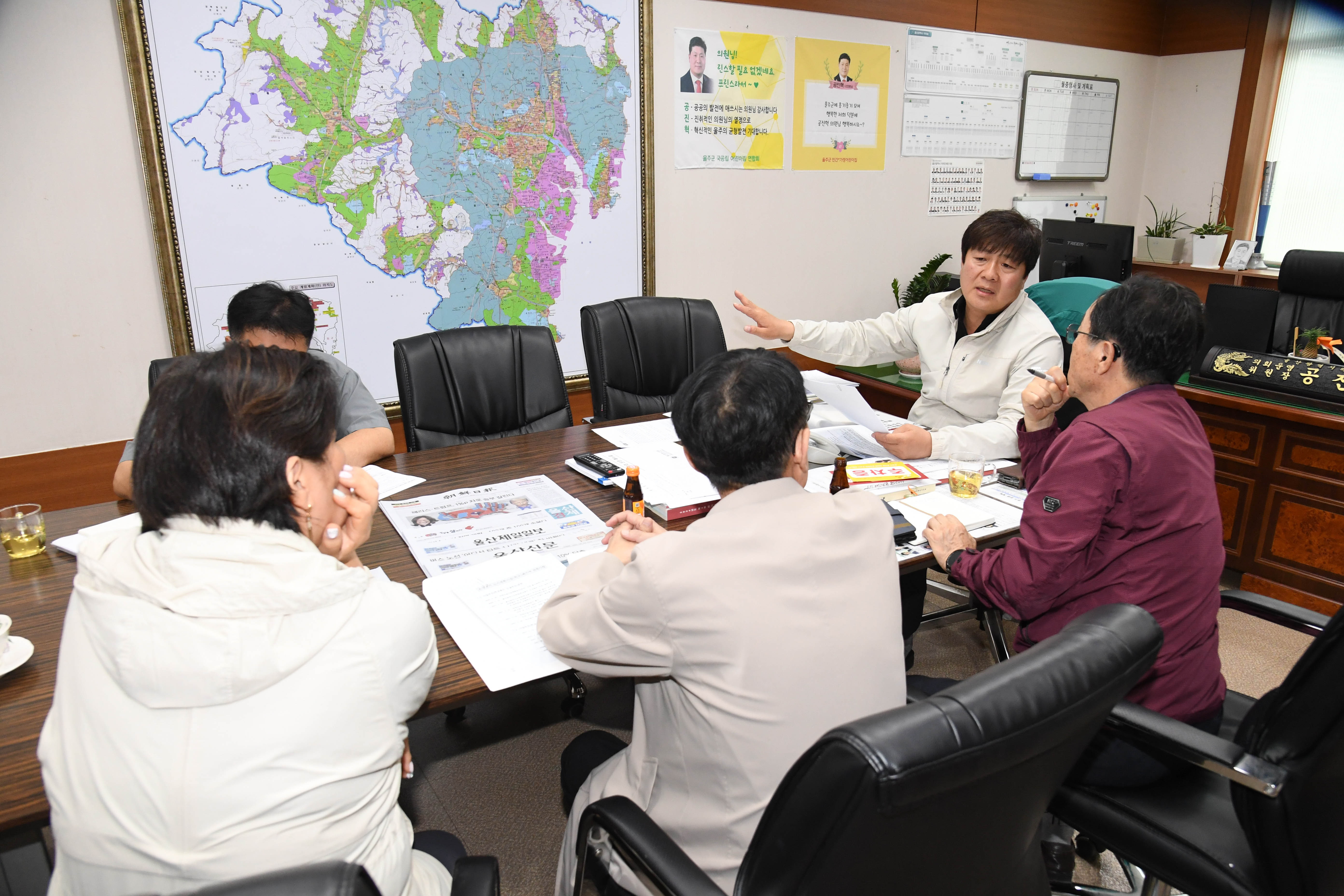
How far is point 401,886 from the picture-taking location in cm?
104

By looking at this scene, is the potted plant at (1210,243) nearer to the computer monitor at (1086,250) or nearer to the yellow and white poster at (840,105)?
the computer monitor at (1086,250)

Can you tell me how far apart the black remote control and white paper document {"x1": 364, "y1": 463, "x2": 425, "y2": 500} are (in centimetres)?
41

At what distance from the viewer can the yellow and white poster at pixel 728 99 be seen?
3.68 m

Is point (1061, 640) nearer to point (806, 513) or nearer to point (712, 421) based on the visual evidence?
point (806, 513)

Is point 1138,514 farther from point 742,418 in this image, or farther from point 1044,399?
point 742,418

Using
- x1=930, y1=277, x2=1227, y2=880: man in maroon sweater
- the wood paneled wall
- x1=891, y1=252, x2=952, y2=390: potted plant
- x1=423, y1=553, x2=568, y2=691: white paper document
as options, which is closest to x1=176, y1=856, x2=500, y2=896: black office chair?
x1=423, y1=553, x2=568, y2=691: white paper document

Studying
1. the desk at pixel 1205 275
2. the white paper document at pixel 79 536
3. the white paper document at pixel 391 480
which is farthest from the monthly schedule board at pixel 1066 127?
the white paper document at pixel 79 536

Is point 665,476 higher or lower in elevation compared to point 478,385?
lower

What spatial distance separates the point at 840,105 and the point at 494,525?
3148 mm

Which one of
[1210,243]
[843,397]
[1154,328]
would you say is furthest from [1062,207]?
[1154,328]

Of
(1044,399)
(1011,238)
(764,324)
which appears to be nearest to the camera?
(1044,399)

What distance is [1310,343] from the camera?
3197 mm

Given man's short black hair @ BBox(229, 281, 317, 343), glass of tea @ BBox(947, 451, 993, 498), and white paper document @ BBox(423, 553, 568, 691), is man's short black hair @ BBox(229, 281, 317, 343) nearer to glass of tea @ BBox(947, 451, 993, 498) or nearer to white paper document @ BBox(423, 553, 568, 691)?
white paper document @ BBox(423, 553, 568, 691)

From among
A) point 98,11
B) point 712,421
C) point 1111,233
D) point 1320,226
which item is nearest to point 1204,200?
point 1320,226
